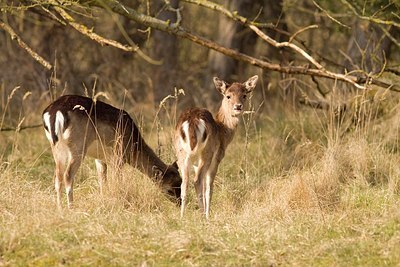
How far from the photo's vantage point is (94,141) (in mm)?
7961

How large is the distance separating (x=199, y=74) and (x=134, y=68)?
132 cm

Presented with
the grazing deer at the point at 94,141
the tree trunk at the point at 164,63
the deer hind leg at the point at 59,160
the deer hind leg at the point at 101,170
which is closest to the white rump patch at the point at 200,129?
the grazing deer at the point at 94,141

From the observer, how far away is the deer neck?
27.5 feet

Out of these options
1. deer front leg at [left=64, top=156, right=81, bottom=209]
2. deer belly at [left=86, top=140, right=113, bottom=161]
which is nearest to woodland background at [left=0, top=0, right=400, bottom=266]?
deer front leg at [left=64, top=156, right=81, bottom=209]

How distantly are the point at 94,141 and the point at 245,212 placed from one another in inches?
65.2

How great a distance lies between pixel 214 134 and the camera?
792cm

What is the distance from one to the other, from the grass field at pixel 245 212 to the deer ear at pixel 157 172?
5.8 inches

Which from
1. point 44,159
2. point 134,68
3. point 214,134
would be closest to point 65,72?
point 134,68

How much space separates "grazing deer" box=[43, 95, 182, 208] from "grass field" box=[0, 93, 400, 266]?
170 millimetres

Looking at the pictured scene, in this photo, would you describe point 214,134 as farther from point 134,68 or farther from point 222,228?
point 134,68

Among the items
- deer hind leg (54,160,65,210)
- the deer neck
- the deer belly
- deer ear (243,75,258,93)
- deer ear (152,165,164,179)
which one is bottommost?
deer ear (152,165,164,179)

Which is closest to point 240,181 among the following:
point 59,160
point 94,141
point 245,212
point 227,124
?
point 227,124

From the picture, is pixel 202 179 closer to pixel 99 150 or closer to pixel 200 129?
pixel 200 129

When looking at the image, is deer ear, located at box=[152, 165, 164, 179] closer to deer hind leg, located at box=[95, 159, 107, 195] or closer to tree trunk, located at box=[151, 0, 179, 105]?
deer hind leg, located at box=[95, 159, 107, 195]
